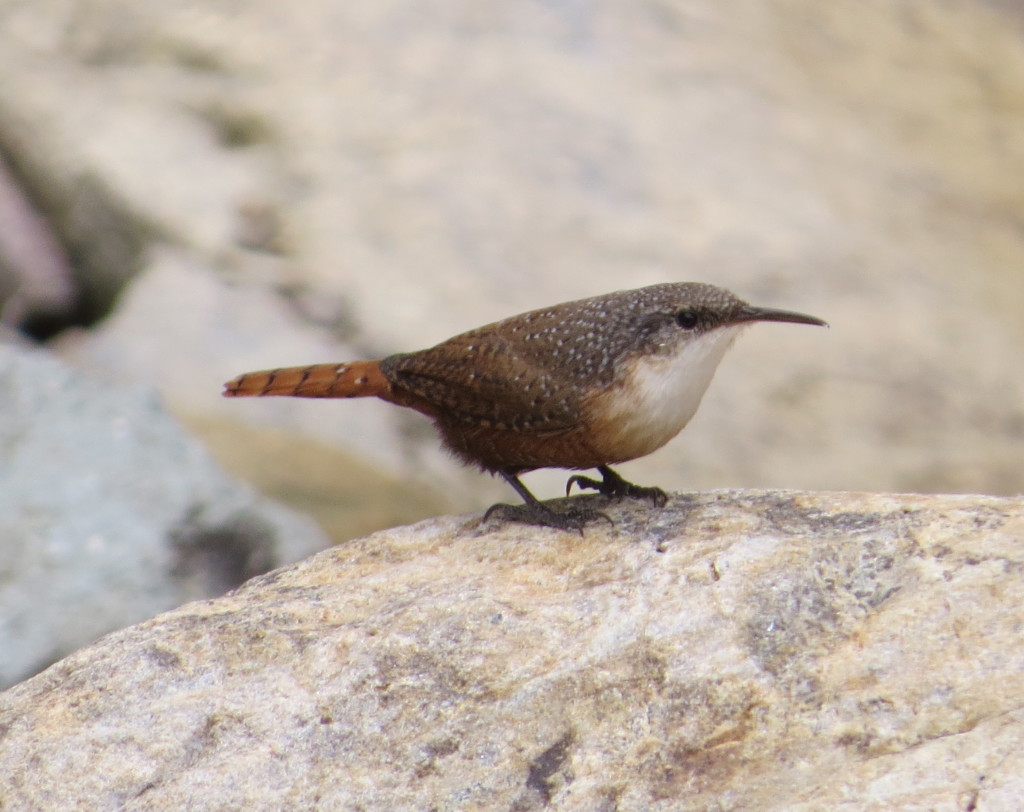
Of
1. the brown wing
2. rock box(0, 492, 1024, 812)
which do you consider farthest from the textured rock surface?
rock box(0, 492, 1024, 812)

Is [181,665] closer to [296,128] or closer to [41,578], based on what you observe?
[41,578]

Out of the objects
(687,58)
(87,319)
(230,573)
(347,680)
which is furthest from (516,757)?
(687,58)

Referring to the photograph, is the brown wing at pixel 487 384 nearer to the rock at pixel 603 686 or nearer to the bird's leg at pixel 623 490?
the bird's leg at pixel 623 490

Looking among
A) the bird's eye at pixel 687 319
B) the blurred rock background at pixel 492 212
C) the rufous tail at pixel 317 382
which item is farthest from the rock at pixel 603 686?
the blurred rock background at pixel 492 212

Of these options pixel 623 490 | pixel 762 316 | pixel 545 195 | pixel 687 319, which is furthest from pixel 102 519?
pixel 545 195

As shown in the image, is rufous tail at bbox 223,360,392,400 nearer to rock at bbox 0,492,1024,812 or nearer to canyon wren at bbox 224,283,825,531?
canyon wren at bbox 224,283,825,531
